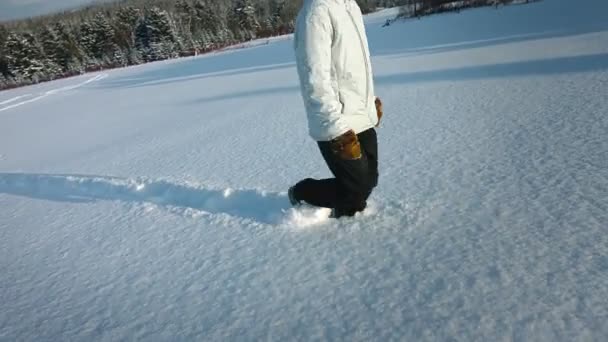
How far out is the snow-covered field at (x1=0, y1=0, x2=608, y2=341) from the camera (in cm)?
180

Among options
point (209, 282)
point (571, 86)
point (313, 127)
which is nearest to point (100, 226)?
point (209, 282)

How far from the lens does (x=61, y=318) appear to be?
226 centimetres

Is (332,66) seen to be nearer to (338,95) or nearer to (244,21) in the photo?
(338,95)

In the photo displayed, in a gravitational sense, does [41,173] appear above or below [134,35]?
below

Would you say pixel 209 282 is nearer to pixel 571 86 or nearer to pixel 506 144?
pixel 506 144

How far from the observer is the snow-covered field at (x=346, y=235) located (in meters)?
1.80

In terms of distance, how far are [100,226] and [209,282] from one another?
5.73ft

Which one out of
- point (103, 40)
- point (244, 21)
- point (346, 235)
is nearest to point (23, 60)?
point (103, 40)

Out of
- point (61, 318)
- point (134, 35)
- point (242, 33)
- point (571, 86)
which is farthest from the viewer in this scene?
point (242, 33)

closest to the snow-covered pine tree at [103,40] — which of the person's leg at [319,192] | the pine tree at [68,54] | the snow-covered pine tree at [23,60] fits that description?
the pine tree at [68,54]

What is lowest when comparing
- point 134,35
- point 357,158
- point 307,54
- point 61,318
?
point 61,318

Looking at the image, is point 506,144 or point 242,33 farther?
point 242,33

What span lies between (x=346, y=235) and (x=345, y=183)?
35cm

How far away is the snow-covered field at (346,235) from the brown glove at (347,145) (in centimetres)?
56
